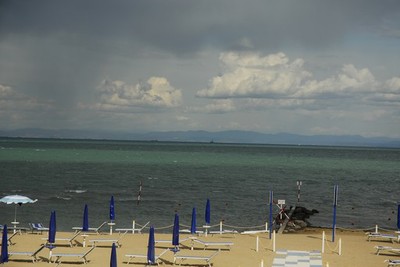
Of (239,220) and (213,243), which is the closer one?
(213,243)

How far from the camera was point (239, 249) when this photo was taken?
1065 inches

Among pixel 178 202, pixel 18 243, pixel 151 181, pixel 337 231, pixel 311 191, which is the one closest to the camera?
pixel 18 243

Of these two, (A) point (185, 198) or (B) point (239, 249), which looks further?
(A) point (185, 198)

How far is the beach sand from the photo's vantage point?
23828 millimetres

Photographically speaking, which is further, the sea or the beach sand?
the sea

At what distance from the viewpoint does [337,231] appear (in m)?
34.8

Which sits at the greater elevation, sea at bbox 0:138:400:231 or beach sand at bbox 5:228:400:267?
beach sand at bbox 5:228:400:267

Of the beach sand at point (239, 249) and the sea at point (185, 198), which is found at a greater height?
the beach sand at point (239, 249)

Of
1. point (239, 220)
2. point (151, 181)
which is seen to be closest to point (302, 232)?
point (239, 220)

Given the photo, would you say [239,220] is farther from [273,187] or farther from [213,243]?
[273,187]

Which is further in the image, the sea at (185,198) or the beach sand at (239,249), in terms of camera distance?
the sea at (185,198)

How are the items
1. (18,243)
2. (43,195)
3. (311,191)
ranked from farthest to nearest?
1. (311,191)
2. (43,195)
3. (18,243)

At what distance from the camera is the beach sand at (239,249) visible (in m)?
23.8

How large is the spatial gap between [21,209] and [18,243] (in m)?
20.9
